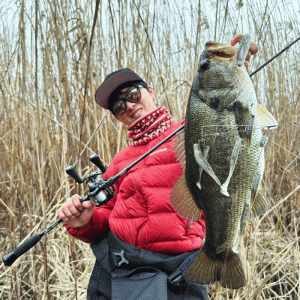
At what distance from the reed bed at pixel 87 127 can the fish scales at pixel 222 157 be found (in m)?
Answer: 1.17

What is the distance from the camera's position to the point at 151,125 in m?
1.56

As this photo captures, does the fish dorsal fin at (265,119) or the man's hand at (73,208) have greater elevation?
the fish dorsal fin at (265,119)

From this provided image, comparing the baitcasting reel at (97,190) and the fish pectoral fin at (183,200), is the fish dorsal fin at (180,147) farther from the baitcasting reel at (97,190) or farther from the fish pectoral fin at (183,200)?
Result: the baitcasting reel at (97,190)

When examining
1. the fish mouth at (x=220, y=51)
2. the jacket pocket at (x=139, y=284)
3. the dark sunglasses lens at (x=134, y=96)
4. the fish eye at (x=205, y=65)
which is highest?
the fish mouth at (x=220, y=51)

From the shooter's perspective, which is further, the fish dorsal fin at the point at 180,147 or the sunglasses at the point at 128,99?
the sunglasses at the point at 128,99

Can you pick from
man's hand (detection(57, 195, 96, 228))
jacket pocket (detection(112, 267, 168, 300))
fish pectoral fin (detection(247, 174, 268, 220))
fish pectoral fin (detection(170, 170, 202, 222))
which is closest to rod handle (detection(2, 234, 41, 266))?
man's hand (detection(57, 195, 96, 228))

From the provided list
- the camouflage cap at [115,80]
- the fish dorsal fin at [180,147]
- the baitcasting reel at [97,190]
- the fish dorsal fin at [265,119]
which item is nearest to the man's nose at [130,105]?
the camouflage cap at [115,80]

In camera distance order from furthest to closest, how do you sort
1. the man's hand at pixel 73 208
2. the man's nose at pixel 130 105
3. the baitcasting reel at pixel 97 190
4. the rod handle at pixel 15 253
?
1. the man's nose at pixel 130 105
2. the man's hand at pixel 73 208
3. the baitcasting reel at pixel 97 190
4. the rod handle at pixel 15 253

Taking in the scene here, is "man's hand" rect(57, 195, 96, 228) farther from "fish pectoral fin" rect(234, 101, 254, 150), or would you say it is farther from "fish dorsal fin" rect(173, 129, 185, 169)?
"fish pectoral fin" rect(234, 101, 254, 150)

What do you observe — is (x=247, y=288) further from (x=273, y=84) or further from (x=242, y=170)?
(x=273, y=84)

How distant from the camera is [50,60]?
226 cm

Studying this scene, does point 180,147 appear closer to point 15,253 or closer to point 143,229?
point 143,229

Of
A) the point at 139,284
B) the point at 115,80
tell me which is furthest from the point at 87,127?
the point at 139,284

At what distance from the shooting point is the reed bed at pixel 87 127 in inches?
85.0
